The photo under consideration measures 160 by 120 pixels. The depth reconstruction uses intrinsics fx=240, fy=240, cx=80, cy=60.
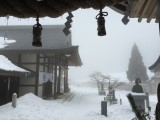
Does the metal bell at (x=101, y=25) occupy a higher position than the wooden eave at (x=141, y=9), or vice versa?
the wooden eave at (x=141, y=9)

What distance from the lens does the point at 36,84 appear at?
18188 millimetres

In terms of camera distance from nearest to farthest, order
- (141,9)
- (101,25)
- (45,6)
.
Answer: (45,6), (101,25), (141,9)

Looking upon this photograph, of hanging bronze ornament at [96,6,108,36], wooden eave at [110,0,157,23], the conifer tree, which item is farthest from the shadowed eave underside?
the conifer tree

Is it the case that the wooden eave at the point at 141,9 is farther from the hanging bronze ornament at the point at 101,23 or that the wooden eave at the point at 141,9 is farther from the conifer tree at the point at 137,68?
the conifer tree at the point at 137,68

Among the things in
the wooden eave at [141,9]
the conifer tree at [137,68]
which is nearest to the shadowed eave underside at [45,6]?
the wooden eave at [141,9]

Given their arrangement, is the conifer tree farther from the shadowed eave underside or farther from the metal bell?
the shadowed eave underside

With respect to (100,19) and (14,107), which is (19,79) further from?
(100,19)

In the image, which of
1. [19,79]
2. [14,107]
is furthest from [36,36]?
[19,79]

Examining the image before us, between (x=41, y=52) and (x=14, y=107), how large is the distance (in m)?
6.32

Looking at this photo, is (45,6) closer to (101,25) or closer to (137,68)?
(101,25)

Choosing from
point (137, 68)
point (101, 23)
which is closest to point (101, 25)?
point (101, 23)

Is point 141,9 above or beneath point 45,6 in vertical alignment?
above

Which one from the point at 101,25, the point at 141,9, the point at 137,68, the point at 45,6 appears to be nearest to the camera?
the point at 45,6

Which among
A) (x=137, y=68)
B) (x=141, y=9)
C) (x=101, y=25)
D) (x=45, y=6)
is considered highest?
(x=137, y=68)
